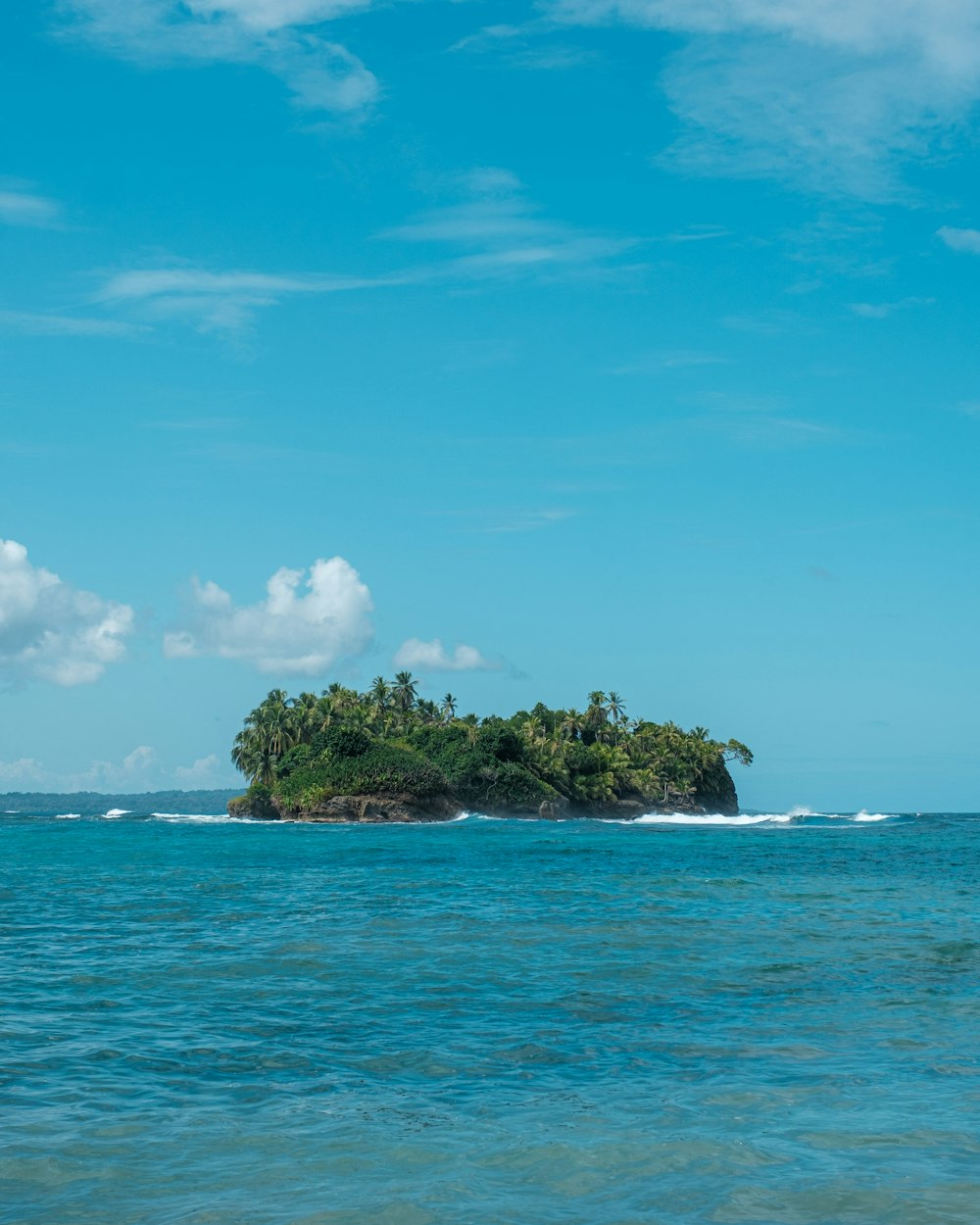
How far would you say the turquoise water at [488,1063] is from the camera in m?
10.1

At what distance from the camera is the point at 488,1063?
578 inches

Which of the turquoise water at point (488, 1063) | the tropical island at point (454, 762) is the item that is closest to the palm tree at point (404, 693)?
the tropical island at point (454, 762)

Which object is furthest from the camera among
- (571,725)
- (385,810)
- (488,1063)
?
(571,725)

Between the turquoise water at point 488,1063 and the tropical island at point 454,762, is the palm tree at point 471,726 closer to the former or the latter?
the tropical island at point 454,762

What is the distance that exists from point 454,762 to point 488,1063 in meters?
105

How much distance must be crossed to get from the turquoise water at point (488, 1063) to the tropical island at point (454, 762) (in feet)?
247

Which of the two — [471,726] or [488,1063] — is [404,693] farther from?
[488,1063]

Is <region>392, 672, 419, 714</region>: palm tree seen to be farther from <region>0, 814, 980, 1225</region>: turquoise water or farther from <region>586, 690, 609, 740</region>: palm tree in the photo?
<region>0, 814, 980, 1225</region>: turquoise water

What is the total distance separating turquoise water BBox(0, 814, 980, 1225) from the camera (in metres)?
10.1

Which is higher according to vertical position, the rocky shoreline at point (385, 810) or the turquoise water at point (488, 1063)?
the rocky shoreline at point (385, 810)

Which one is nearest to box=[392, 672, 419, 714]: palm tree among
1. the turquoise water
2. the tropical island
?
the tropical island

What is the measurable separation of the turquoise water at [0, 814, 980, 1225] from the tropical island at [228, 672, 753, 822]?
2970 inches

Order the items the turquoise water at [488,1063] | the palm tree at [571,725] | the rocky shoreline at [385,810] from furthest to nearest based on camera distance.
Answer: the palm tree at [571,725] < the rocky shoreline at [385,810] < the turquoise water at [488,1063]

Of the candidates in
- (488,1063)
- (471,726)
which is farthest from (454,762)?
(488,1063)
